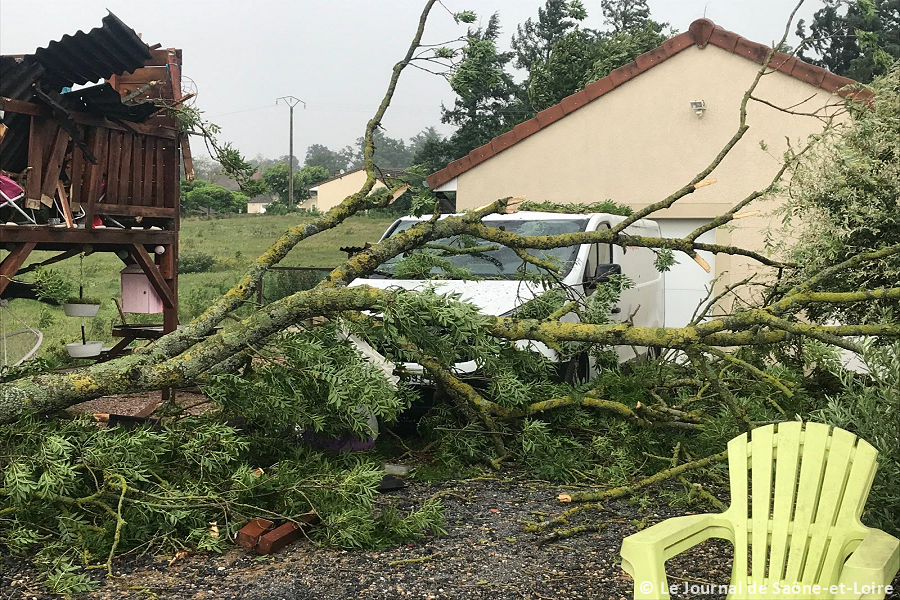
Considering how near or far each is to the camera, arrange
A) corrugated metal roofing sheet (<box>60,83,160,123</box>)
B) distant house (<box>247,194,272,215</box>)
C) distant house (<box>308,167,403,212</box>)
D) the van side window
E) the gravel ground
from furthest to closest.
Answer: distant house (<box>308,167,403,212</box>) < distant house (<box>247,194,272,215</box>) < the van side window < corrugated metal roofing sheet (<box>60,83,160,123</box>) < the gravel ground

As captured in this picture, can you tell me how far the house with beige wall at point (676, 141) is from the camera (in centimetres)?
1084

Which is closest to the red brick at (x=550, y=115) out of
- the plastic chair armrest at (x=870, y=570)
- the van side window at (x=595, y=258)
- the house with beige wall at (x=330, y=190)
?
the van side window at (x=595, y=258)

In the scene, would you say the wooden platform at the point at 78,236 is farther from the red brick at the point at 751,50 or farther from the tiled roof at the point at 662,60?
the red brick at the point at 751,50

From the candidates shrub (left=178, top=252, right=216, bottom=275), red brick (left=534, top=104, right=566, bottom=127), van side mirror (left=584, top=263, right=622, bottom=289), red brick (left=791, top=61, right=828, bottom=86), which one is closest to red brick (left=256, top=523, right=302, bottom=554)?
van side mirror (left=584, top=263, right=622, bottom=289)

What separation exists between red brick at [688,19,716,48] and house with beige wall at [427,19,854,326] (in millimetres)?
14

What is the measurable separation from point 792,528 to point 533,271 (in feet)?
13.7

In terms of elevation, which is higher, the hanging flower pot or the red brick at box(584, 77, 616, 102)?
the red brick at box(584, 77, 616, 102)

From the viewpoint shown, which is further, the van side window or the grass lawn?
the grass lawn

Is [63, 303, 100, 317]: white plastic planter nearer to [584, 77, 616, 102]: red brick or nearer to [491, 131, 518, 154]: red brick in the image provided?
[491, 131, 518, 154]: red brick

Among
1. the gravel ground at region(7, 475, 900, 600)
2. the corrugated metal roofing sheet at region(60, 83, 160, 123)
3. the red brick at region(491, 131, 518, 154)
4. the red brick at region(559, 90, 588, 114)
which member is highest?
the red brick at region(559, 90, 588, 114)

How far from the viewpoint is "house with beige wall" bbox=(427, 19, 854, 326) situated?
10844 mm

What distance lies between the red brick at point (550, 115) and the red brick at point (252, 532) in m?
9.31

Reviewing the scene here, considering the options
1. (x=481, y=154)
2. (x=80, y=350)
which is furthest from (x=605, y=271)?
(x=481, y=154)

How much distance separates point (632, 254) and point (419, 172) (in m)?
3.72
